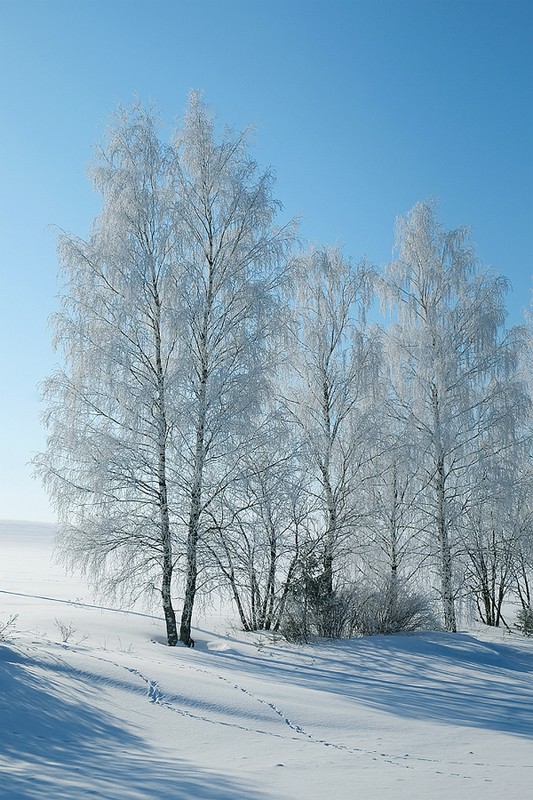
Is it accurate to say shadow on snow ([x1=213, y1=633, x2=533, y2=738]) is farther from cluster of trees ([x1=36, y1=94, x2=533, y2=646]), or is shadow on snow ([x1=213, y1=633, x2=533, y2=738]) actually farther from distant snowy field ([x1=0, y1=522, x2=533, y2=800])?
cluster of trees ([x1=36, y1=94, x2=533, y2=646])

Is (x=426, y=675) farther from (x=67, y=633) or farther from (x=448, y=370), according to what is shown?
(x=448, y=370)

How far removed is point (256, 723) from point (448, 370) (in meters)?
10.7

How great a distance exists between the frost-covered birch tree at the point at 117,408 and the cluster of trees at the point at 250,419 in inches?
1.4

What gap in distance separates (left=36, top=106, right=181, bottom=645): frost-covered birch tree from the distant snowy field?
1.36 m

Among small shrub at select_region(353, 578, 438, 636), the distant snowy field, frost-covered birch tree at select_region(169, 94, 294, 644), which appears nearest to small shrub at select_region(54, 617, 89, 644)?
the distant snowy field

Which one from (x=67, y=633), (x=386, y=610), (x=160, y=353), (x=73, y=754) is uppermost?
(x=160, y=353)

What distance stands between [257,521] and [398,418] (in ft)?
17.0

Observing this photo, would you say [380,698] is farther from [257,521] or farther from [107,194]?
[107,194]

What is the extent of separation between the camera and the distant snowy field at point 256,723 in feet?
13.0

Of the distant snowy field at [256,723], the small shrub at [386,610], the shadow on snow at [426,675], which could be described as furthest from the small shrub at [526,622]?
the distant snowy field at [256,723]

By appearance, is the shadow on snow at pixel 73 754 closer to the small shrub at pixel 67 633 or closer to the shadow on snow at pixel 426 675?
the small shrub at pixel 67 633

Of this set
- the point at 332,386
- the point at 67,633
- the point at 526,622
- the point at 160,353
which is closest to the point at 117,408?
the point at 160,353

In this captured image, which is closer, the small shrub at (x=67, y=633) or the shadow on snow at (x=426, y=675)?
the shadow on snow at (x=426, y=675)

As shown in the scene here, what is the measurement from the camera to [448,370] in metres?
15.1
